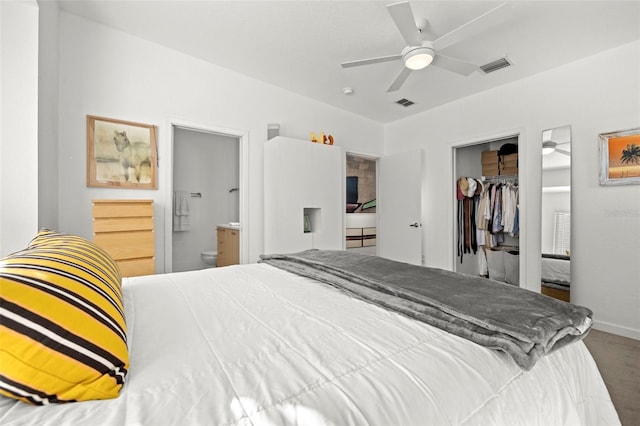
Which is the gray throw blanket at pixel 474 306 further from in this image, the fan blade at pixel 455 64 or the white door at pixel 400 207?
the white door at pixel 400 207

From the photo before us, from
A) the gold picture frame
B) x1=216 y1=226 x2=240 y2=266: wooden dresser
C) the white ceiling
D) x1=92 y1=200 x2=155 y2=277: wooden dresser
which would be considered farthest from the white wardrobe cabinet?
the gold picture frame

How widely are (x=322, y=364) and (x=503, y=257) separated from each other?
433 centimetres

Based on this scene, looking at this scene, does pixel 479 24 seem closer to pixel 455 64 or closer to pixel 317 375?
pixel 455 64

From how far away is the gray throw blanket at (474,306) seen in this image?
0.76 metres

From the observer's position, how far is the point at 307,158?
334 centimetres

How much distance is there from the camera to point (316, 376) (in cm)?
60

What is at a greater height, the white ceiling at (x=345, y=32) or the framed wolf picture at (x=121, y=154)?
the white ceiling at (x=345, y=32)

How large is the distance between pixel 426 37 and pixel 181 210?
407 centimetres

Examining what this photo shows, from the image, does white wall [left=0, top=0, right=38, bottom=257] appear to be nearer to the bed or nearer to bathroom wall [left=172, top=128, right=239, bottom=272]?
the bed

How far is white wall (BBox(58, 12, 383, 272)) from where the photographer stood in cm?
230

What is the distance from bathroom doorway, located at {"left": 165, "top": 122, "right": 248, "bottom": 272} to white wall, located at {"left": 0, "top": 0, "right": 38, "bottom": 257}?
8.61 ft

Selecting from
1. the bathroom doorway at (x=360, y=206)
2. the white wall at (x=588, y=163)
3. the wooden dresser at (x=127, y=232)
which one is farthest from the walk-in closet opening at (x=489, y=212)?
the wooden dresser at (x=127, y=232)

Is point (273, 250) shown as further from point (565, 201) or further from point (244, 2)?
point (565, 201)

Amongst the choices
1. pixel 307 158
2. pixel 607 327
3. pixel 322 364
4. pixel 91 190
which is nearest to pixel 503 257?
pixel 607 327
